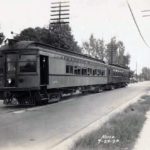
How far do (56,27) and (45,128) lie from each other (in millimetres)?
35653

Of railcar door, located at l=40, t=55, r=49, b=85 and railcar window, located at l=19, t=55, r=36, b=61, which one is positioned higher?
railcar window, located at l=19, t=55, r=36, b=61

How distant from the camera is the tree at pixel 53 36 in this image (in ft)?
164

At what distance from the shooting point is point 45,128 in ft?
44.0

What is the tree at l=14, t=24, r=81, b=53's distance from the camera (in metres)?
50.0

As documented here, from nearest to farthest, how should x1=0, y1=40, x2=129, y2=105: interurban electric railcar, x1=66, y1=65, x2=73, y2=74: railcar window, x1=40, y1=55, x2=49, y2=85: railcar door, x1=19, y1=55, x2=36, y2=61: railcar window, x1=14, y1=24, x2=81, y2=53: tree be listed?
x1=0, y1=40, x2=129, y2=105: interurban electric railcar, x1=19, y1=55, x2=36, y2=61: railcar window, x1=40, y1=55, x2=49, y2=85: railcar door, x1=66, y1=65, x2=73, y2=74: railcar window, x1=14, y1=24, x2=81, y2=53: tree

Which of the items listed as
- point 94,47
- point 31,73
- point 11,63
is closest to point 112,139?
point 31,73

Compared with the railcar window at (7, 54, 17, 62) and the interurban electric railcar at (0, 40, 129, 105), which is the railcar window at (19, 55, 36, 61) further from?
the railcar window at (7, 54, 17, 62)

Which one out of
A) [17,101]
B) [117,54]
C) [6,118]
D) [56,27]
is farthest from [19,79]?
[117,54]

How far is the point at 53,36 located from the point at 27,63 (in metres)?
29.4

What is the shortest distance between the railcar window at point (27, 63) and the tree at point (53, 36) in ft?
87.6

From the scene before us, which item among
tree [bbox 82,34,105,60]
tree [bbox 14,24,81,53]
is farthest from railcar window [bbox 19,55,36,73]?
tree [bbox 82,34,105,60]

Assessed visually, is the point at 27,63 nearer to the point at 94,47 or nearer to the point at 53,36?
the point at 53,36

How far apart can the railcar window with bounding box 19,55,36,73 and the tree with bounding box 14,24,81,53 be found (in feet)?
87.6

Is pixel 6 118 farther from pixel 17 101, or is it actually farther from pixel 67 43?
pixel 67 43
